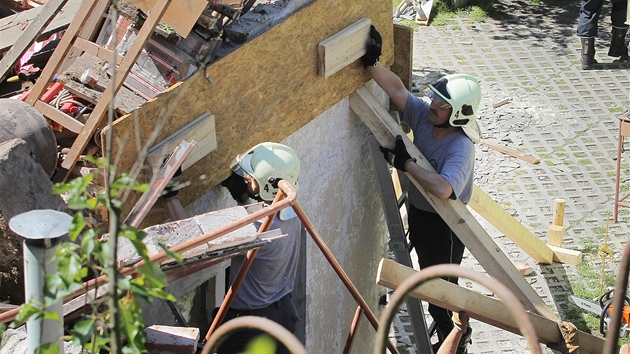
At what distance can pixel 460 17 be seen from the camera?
43.9 feet

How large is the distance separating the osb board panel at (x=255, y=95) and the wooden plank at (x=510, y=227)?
211cm

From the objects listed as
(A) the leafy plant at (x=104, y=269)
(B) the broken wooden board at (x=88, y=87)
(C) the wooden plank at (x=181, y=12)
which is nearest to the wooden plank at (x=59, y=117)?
(B) the broken wooden board at (x=88, y=87)

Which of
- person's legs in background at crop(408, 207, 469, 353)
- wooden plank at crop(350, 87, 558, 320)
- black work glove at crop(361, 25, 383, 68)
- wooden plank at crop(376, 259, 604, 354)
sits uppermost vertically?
black work glove at crop(361, 25, 383, 68)

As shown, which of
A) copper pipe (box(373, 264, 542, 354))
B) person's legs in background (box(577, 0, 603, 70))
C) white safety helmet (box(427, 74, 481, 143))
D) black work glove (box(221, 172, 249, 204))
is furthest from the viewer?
person's legs in background (box(577, 0, 603, 70))

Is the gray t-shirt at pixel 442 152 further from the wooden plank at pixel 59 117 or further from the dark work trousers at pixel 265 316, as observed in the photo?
the wooden plank at pixel 59 117

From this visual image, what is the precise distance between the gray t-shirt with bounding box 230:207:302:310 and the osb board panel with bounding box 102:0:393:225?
0.52m

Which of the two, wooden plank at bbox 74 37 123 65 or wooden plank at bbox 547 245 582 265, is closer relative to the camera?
wooden plank at bbox 74 37 123 65

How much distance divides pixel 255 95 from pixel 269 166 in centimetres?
Result: 71

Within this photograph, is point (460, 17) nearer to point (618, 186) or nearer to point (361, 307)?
point (618, 186)

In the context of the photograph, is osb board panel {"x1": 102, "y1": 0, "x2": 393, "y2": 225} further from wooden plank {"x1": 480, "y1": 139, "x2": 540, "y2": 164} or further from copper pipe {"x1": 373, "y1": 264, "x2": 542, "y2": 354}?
wooden plank {"x1": 480, "y1": 139, "x2": 540, "y2": 164}

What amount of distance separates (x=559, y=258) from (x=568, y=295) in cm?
49

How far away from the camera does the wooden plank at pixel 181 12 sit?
15.2ft

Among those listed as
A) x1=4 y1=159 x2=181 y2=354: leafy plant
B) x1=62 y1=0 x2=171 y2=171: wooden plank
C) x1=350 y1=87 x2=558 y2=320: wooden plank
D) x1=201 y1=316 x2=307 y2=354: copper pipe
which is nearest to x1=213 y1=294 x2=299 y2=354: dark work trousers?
x1=62 y1=0 x2=171 y2=171: wooden plank

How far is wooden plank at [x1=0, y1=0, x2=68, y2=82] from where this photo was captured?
4910 millimetres
